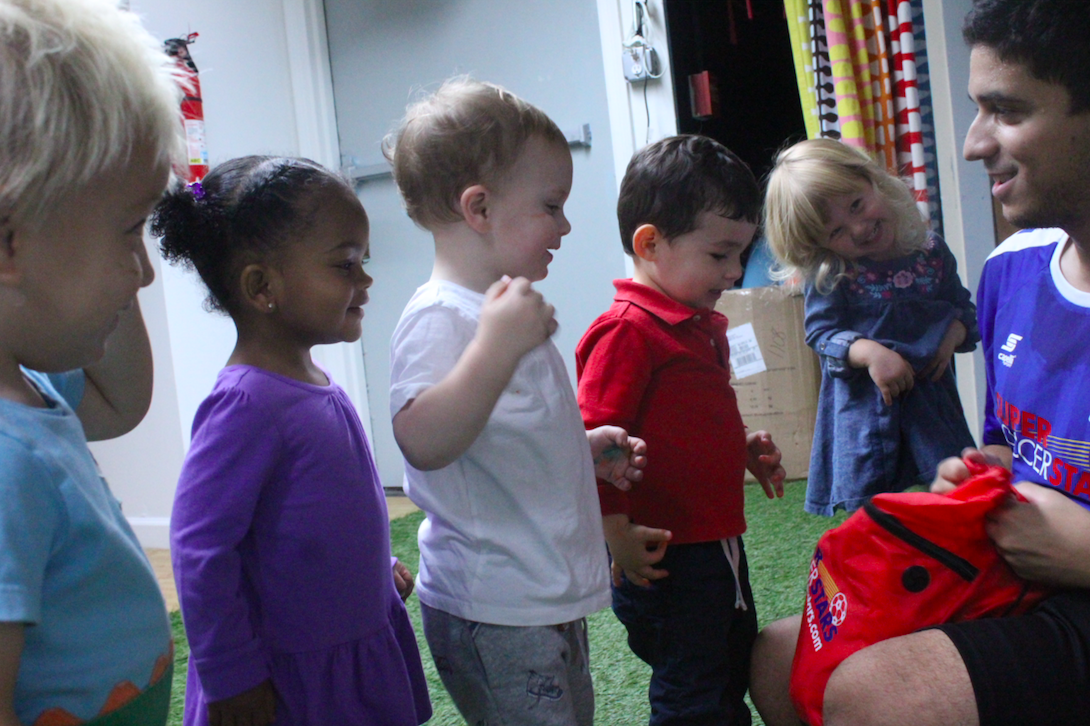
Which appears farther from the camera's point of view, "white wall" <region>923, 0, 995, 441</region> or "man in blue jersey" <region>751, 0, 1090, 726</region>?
"white wall" <region>923, 0, 995, 441</region>

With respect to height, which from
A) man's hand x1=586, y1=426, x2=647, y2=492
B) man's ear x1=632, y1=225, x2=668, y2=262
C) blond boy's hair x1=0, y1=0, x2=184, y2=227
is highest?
blond boy's hair x1=0, y1=0, x2=184, y2=227

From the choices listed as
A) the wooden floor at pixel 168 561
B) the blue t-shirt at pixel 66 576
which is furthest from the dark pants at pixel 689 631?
the wooden floor at pixel 168 561

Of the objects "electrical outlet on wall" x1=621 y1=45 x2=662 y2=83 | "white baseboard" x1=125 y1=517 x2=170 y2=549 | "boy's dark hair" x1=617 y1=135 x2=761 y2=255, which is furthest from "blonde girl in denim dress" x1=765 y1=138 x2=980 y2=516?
"white baseboard" x1=125 y1=517 x2=170 y2=549

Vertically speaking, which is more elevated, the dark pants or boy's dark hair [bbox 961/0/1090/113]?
boy's dark hair [bbox 961/0/1090/113]

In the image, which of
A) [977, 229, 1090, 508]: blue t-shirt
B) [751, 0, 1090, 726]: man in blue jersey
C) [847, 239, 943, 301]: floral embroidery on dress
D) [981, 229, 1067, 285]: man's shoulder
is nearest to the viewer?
[751, 0, 1090, 726]: man in blue jersey

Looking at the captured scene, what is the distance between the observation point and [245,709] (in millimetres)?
844

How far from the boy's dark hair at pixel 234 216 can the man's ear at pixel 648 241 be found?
472 mm

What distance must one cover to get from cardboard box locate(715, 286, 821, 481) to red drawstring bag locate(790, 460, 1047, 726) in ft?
5.65

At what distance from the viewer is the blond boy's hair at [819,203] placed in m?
1.78

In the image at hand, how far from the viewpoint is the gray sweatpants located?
2.95 feet

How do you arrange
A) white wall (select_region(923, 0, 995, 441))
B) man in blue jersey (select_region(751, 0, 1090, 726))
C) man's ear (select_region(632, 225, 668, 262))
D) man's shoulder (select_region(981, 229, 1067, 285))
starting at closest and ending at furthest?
man in blue jersey (select_region(751, 0, 1090, 726)) → man's shoulder (select_region(981, 229, 1067, 285)) → man's ear (select_region(632, 225, 668, 262)) → white wall (select_region(923, 0, 995, 441))

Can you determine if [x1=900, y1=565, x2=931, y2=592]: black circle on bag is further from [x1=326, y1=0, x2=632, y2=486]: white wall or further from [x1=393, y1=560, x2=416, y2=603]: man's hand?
[x1=326, y1=0, x2=632, y2=486]: white wall

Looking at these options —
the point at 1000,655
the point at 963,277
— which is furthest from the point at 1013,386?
the point at 963,277

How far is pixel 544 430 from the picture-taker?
938mm
